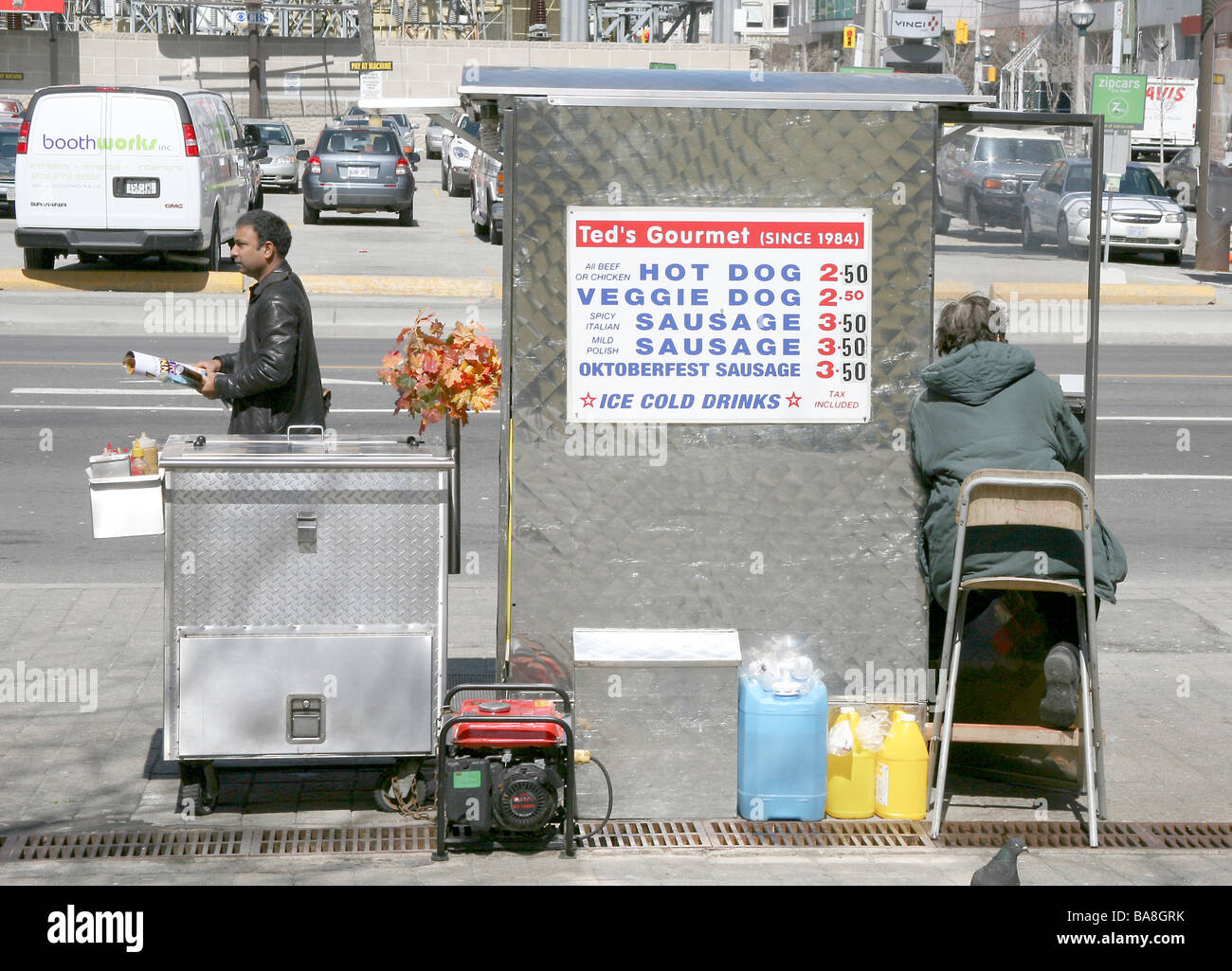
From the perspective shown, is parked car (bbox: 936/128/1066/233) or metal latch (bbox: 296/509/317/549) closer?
metal latch (bbox: 296/509/317/549)

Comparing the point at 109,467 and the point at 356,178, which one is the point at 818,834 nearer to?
the point at 109,467

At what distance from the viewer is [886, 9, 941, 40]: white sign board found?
85.9 feet

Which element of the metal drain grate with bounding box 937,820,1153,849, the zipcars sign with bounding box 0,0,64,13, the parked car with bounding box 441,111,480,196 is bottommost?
the metal drain grate with bounding box 937,820,1153,849

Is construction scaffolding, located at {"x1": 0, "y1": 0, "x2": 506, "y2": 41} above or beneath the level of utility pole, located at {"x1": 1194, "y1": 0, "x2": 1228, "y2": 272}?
above

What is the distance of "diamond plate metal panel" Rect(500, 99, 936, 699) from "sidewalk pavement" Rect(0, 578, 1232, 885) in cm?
86

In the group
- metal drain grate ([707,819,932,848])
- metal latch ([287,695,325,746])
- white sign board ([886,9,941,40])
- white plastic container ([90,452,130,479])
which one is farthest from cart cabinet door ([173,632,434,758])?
white sign board ([886,9,941,40])

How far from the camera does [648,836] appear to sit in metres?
5.62

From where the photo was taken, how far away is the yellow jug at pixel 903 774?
5.81 meters

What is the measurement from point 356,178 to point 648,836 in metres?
25.9

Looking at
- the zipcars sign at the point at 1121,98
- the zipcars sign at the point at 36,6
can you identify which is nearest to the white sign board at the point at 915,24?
the zipcars sign at the point at 1121,98

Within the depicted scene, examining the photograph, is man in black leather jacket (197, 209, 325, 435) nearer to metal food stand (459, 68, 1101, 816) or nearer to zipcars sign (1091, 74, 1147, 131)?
metal food stand (459, 68, 1101, 816)

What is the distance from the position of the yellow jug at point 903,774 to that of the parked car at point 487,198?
2112cm

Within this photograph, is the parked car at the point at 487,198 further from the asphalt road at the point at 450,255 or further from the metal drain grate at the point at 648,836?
the metal drain grate at the point at 648,836
